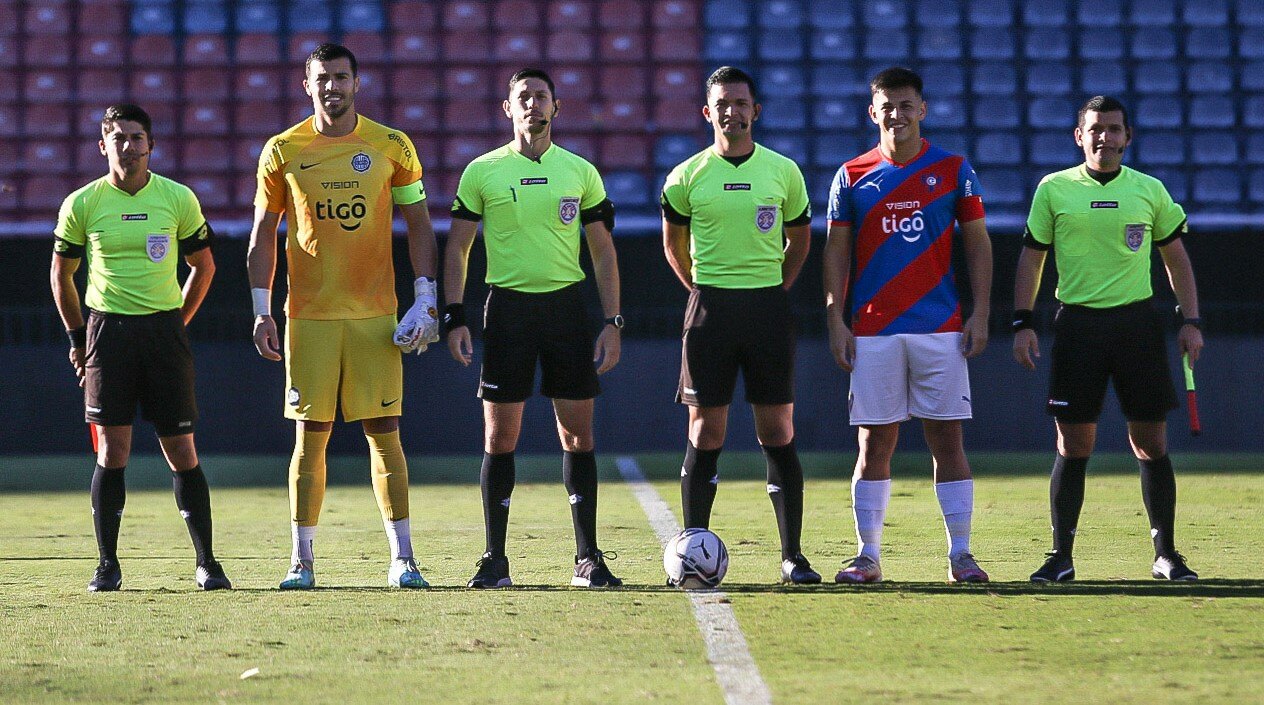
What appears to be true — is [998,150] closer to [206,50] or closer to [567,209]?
[206,50]

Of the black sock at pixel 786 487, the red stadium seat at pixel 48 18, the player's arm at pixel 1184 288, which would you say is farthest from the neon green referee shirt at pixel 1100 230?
the red stadium seat at pixel 48 18

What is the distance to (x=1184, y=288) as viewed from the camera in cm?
608

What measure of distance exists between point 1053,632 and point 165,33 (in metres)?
14.0

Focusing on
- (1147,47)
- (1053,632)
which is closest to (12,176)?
(1147,47)

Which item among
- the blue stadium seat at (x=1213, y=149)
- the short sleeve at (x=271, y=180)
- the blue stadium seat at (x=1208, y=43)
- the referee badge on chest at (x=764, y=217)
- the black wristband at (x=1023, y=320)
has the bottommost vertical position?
the black wristband at (x=1023, y=320)

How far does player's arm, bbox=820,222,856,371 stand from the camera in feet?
18.7

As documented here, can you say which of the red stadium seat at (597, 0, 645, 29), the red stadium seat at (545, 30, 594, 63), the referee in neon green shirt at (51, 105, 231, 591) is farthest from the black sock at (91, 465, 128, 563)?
the red stadium seat at (597, 0, 645, 29)

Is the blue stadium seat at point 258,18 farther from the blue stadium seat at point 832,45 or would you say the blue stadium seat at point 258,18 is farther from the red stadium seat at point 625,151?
the blue stadium seat at point 832,45

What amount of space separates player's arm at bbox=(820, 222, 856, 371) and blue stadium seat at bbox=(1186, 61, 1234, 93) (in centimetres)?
1151

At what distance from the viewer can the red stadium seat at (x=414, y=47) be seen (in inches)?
645

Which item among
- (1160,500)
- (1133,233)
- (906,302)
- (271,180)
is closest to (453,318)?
(271,180)

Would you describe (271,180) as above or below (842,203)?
above

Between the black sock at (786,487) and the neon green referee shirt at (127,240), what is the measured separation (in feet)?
7.73

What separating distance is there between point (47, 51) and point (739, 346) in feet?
42.5
